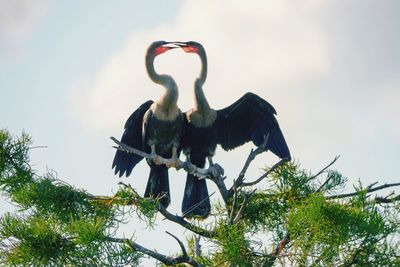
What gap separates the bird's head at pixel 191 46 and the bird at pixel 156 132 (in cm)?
28

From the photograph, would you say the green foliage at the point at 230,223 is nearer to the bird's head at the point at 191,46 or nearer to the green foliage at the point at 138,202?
the green foliage at the point at 138,202

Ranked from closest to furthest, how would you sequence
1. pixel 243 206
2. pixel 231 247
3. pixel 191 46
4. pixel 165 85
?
pixel 231 247, pixel 243 206, pixel 165 85, pixel 191 46

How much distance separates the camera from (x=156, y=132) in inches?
364

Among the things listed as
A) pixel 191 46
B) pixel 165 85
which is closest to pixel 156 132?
pixel 165 85

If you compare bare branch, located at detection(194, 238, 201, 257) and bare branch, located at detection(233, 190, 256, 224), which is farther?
bare branch, located at detection(194, 238, 201, 257)

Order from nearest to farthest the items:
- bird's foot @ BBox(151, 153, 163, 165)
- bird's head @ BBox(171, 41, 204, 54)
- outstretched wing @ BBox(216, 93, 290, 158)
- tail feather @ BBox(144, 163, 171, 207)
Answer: bird's foot @ BBox(151, 153, 163, 165) < tail feather @ BBox(144, 163, 171, 207) < outstretched wing @ BBox(216, 93, 290, 158) < bird's head @ BBox(171, 41, 204, 54)

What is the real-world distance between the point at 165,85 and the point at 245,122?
0.91 metres

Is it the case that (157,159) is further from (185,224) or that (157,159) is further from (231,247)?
(231,247)

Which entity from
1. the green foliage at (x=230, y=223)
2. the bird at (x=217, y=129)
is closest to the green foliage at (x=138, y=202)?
the green foliage at (x=230, y=223)

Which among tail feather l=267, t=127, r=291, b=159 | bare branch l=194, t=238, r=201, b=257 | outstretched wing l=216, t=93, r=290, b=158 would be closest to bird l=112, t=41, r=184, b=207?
outstretched wing l=216, t=93, r=290, b=158

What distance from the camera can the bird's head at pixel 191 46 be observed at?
9.88 metres

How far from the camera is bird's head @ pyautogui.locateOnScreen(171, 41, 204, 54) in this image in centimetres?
988

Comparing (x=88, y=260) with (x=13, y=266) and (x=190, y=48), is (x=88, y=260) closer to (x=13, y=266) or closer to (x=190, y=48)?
(x=13, y=266)

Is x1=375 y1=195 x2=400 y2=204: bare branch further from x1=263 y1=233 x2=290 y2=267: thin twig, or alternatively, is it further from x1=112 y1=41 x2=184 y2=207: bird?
x1=112 y1=41 x2=184 y2=207: bird
